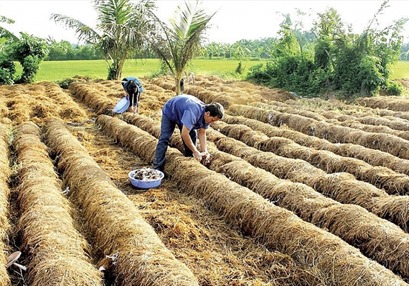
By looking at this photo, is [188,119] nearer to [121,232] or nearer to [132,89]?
[121,232]

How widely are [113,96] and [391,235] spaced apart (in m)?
14.6

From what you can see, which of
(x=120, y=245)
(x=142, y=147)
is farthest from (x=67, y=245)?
(x=142, y=147)

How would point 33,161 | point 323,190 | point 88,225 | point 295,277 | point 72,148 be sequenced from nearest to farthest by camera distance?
point 295,277
point 88,225
point 323,190
point 33,161
point 72,148

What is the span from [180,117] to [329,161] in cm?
314

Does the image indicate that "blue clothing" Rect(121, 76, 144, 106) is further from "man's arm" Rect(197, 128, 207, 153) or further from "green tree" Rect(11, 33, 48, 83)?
"green tree" Rect(11, 33, 48, 83)

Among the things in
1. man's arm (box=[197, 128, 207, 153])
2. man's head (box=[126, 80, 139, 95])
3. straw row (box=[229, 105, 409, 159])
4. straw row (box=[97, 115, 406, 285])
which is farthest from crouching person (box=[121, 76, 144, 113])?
man's arm (box=[197, 128, 207, 153])

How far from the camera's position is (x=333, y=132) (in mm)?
11039

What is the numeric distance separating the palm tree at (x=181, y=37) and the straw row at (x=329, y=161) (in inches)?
174

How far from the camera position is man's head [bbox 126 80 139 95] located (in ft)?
41.8

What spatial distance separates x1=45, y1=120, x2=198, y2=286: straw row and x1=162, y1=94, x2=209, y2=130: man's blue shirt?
64.1 inches

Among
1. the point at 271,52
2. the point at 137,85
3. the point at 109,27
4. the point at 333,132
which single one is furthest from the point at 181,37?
the point at 271,52

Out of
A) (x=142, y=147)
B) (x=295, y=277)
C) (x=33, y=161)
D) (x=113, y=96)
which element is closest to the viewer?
(x=295, y=277)

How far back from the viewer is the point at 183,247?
537 cm

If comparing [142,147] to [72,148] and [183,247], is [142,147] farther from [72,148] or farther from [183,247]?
[183,247]
